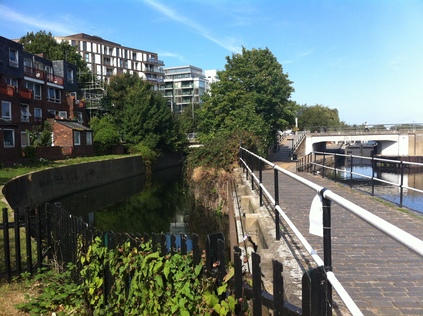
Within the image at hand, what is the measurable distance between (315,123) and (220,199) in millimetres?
69234

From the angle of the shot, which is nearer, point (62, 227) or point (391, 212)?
point (62, 227)

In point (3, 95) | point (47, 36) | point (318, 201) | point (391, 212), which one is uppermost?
point (47, 36)

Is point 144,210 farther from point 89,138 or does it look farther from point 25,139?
point 89,138

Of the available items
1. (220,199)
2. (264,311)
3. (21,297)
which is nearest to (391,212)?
(264,311)

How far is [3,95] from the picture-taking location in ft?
104

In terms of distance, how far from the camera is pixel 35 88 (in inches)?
1566

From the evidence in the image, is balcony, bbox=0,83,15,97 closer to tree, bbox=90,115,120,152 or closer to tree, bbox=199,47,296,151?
tree, bbox=90,115,120,152

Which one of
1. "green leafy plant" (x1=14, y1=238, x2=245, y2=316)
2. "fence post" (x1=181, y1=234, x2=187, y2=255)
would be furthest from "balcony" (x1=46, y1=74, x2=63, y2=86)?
"fence post" (x1=181, y1=234, x2=187, y2=255)

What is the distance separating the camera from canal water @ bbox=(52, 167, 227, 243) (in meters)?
16.5

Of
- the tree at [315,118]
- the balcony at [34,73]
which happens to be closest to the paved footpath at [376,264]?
the balcony at [34,73]

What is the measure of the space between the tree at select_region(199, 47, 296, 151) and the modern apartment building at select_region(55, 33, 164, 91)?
166 feet

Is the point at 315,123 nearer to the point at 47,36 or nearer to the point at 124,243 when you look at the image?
the point at 47,36

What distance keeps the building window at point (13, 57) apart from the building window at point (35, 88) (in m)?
3.12

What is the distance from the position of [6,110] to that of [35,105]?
6209mm
